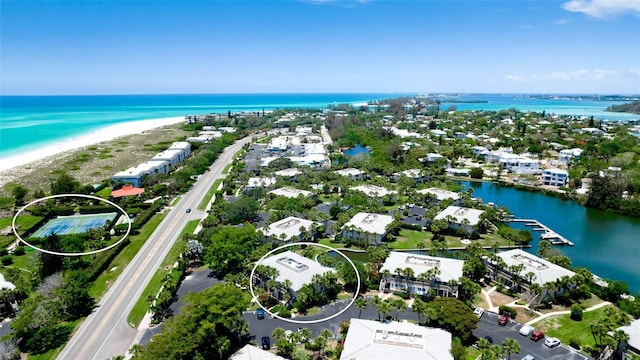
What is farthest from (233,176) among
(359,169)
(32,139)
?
(32,139)

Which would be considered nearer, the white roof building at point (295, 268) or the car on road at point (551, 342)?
the car on road at point (551, 342)

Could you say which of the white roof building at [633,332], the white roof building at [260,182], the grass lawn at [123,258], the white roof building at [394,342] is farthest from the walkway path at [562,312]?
the white roof building at [260,182]

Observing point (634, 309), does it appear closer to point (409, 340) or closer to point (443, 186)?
point (409, 340)

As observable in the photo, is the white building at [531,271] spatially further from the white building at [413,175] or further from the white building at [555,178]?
the white building at [555,178]

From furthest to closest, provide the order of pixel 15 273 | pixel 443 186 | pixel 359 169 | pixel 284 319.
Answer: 1. pixel 359 169
2. pixel 443 186
3. pixel 15 273
4. pixel 284 319

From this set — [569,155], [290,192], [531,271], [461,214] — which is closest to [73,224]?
[290,192]

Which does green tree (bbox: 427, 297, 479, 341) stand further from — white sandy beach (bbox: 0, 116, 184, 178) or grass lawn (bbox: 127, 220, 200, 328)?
white sandy beach (bbox: 0, 116, 184, 178)
